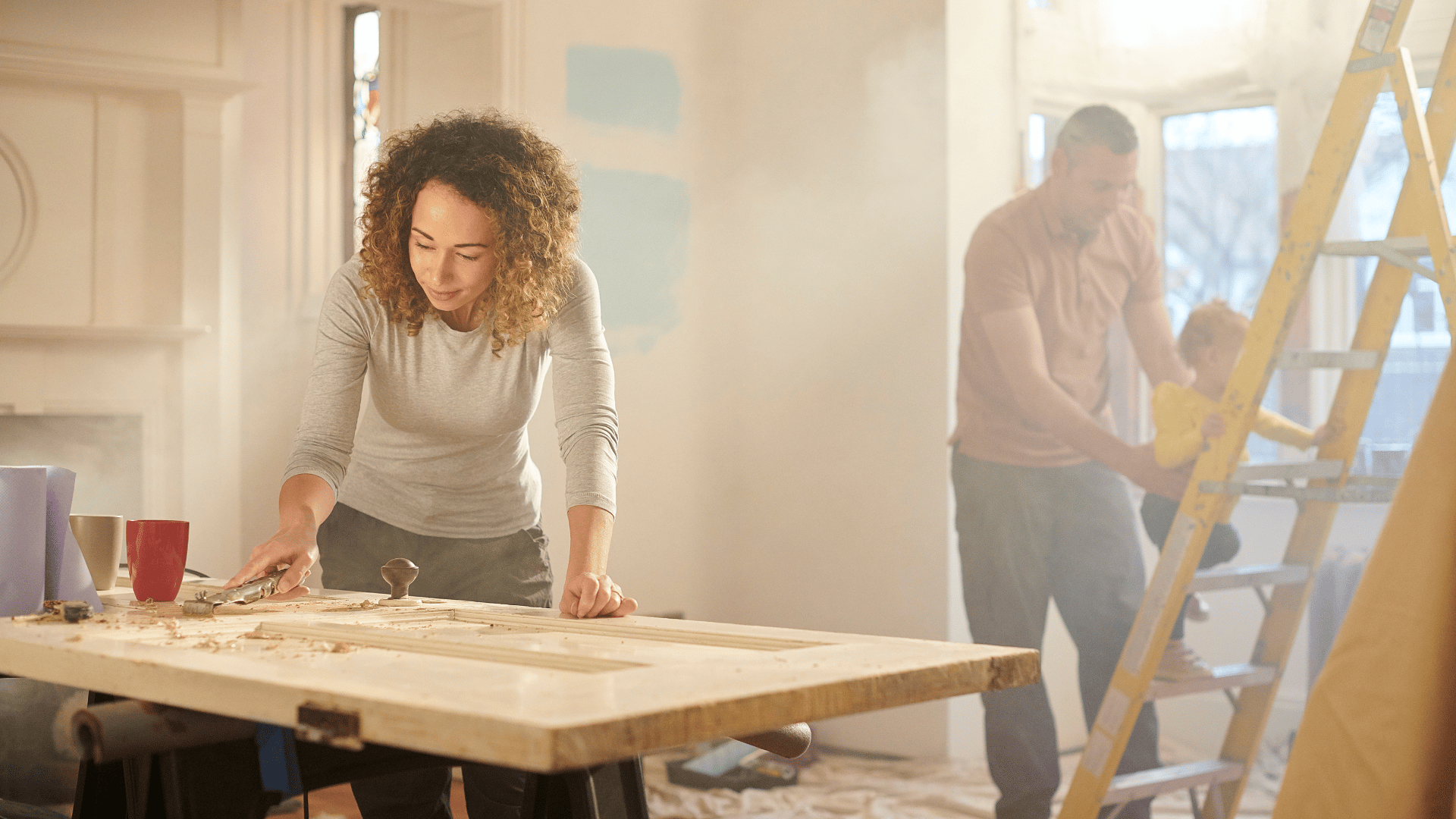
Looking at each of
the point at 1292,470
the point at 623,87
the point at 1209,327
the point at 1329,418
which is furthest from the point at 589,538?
the point at 623,87

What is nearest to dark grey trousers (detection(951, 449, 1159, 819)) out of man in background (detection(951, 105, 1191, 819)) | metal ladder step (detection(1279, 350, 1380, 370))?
man in background (detection(951, 105, 1191, 819))

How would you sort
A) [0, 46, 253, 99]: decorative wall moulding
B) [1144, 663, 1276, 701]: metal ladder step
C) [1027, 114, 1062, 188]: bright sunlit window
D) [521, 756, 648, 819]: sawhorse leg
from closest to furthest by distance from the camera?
[521, 756, 648, 819]: sawhorse leg
[1144, 663, 1276, 701]: metal ladder step
[1027, 114, 1062, 188]: bright sunlit window
[0, 46, 253, 99]: decorative wall moulding

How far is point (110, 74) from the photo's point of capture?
155 inches

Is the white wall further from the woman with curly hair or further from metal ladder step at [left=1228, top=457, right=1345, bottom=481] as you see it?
the woman with curly hair

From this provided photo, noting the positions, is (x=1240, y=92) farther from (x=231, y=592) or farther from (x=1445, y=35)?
(x=231, y=592)

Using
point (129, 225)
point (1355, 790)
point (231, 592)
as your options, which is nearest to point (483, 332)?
point (231, 592)

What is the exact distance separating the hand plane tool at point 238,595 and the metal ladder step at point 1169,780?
1.58 m

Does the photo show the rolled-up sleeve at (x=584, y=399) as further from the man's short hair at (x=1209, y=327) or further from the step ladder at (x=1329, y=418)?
the man's short hair at (x=1209, y=327)

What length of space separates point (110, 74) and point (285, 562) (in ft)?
10.3

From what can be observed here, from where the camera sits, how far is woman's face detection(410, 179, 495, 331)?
1.53 metres

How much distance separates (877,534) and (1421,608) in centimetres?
288

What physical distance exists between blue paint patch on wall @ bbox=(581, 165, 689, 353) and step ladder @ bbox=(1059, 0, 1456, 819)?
2.01 m

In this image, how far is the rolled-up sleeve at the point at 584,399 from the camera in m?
1.54

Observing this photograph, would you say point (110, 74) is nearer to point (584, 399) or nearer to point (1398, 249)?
point (584, 399)
